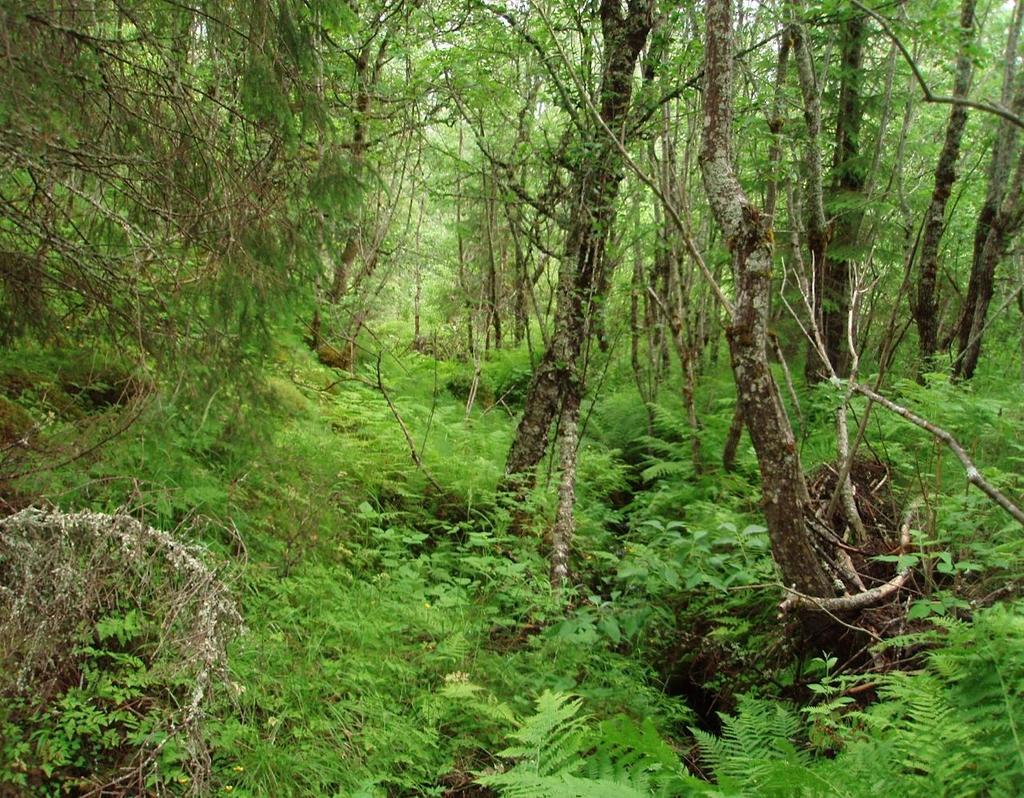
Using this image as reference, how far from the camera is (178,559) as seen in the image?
278 centimetres

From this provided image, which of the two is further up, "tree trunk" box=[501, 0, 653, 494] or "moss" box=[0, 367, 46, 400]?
"tree trunk" box=[501, 0, 653, 494]

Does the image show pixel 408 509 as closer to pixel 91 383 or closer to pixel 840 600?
pixel 91 383

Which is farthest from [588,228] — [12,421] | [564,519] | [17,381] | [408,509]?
[17,381]

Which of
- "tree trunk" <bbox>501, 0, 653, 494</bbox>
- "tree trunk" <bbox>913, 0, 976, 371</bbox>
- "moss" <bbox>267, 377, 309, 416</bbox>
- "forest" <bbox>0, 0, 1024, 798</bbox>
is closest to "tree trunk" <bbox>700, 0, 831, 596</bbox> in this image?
"forest" <bbox>0, 0, 1024, 798</bbox>

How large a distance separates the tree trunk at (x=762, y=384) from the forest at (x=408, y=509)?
2 centimetres

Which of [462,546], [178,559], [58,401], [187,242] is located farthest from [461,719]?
[58,401]

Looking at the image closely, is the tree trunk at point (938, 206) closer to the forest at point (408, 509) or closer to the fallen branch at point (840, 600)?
the forest at point (408, 509)

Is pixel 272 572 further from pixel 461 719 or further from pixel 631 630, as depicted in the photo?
pixel 631 630

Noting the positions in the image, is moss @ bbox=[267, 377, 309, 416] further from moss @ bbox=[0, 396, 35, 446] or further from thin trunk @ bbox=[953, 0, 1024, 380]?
thin trunk @ bbox=[953, 0, 1024, 380]

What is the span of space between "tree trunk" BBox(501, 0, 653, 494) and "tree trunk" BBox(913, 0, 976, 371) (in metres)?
2.94

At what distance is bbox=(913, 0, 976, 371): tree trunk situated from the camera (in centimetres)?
619

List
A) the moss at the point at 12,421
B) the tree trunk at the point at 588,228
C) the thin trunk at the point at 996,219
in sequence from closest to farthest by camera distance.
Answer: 1. the moss at the point at 12,421
2. the tree trunk at the point at 588,228
3. the thin trunk at the point at 996,219

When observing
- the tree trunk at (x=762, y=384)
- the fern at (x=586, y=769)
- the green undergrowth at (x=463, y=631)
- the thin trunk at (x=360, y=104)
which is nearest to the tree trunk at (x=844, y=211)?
the green undergrowth at (x=463, y=631)

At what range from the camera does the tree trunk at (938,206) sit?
6.19m
